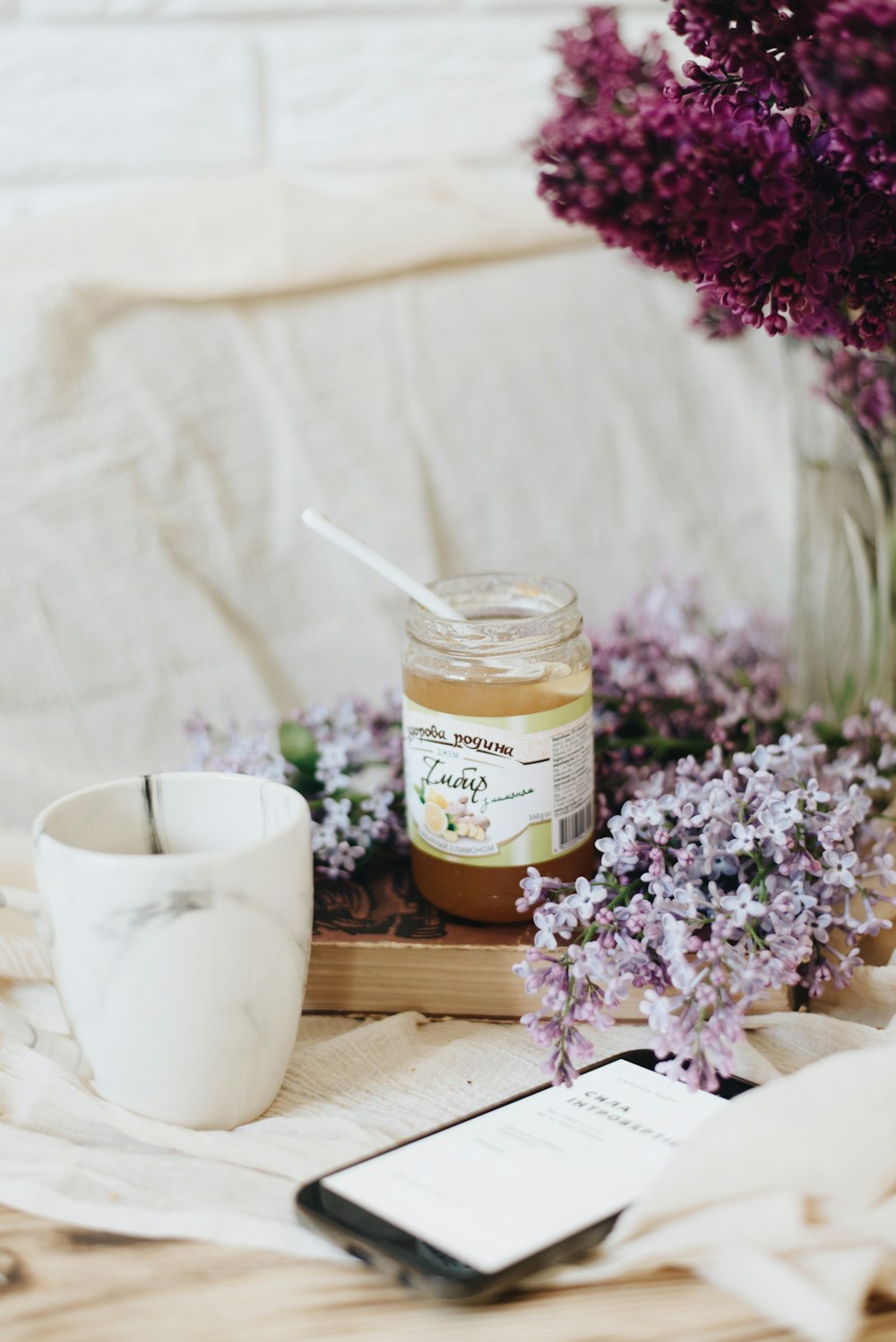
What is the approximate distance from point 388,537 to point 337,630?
88 mm

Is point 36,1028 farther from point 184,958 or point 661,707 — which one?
point 661,707

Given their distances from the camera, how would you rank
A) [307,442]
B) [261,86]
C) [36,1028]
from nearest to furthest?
1. [36,1028]
2. [307,442]
3. [261,86]

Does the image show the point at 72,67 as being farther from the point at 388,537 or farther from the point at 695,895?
the point at 695,895

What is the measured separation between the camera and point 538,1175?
496 millimetres

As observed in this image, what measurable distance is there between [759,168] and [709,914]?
336 mm

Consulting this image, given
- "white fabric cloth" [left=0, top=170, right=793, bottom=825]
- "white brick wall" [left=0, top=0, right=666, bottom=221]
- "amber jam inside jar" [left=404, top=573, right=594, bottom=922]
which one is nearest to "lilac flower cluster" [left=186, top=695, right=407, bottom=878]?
"amber jam inside jar" [left=404, top=573, right=594, bottom=922]

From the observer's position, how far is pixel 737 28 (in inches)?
20.3

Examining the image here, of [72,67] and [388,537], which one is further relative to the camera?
[72,67]

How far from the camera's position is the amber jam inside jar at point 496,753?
0.62m

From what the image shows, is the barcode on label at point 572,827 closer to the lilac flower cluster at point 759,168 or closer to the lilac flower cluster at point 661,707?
the lilac flower cluster at point 661,707

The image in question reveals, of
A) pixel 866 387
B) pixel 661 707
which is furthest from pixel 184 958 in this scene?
pixel 866 387

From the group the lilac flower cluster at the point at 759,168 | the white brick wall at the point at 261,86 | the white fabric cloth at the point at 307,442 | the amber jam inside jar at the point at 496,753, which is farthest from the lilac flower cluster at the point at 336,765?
the white brick wall at the point at 261,86

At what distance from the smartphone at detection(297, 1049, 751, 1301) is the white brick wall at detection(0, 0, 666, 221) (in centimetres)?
98

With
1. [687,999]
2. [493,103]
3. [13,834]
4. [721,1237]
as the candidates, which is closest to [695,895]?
[687,999]
